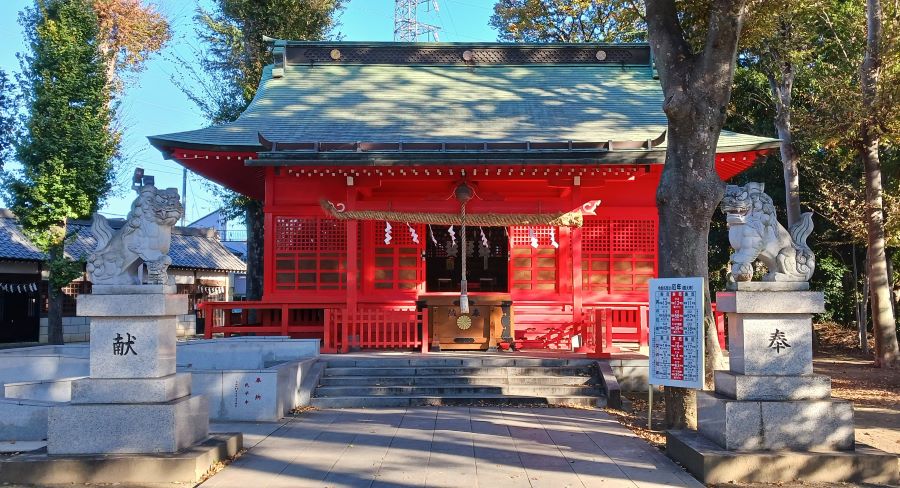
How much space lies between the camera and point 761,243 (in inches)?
261

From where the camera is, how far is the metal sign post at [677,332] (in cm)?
735

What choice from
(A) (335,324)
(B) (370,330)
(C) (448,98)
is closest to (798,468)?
(B) (370,330)

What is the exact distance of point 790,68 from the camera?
55.8 ft

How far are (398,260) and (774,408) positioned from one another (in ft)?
30.6

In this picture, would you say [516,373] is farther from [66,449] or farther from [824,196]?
[824,196]

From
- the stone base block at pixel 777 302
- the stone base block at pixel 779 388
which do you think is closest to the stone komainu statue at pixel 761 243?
the stone base block at pixel 777 302

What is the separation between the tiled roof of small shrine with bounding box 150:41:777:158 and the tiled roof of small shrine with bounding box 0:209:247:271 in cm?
821

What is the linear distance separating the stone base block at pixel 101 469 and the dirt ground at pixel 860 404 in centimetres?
497

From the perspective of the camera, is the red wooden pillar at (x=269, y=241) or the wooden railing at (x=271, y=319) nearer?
the wooden railing at (x=271, y=319)

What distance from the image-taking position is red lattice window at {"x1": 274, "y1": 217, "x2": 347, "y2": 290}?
14438 mm

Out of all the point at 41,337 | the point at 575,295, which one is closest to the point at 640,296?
the point at 575,295

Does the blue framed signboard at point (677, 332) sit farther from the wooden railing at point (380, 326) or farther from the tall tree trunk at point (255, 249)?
the tall tree trunk at point (255, 249)

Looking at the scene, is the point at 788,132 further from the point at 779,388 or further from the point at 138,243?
the point at 138,243

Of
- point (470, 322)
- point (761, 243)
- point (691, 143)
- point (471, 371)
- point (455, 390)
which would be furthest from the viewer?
point (470, 322)
